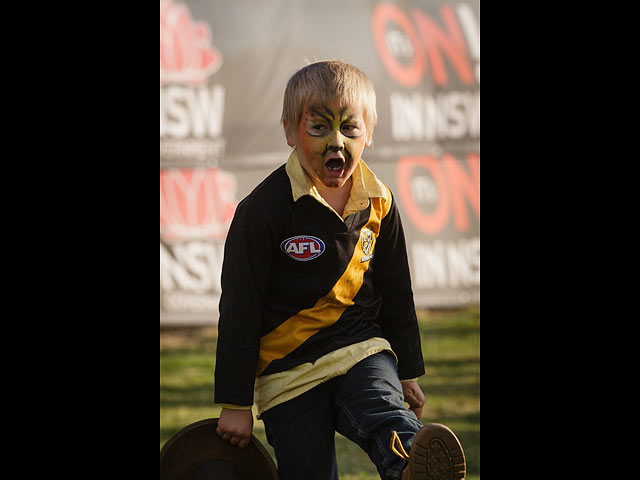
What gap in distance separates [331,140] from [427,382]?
1897 mm

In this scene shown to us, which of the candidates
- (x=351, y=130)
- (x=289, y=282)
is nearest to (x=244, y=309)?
(x=289, y=282)

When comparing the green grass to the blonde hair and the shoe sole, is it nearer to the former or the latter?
the shoe sole

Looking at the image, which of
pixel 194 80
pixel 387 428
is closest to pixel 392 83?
pixel 194 80

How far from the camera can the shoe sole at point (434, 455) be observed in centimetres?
160

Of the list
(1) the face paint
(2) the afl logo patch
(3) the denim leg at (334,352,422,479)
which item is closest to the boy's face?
(1) the face paint

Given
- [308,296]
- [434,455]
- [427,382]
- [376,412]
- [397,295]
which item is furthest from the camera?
[427,382]

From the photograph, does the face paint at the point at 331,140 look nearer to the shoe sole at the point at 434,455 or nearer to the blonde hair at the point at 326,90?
the blonde hair at the point at 326,90

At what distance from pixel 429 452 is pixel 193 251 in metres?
2.29

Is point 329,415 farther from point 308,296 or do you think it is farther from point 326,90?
point 326,90

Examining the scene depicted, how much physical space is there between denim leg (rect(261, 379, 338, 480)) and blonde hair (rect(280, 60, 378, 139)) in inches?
26.2

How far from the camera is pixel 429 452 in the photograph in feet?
5.26

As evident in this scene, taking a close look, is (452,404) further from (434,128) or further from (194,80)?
(194,80)

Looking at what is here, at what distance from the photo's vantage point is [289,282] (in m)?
1.87

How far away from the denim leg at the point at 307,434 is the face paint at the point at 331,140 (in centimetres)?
52
